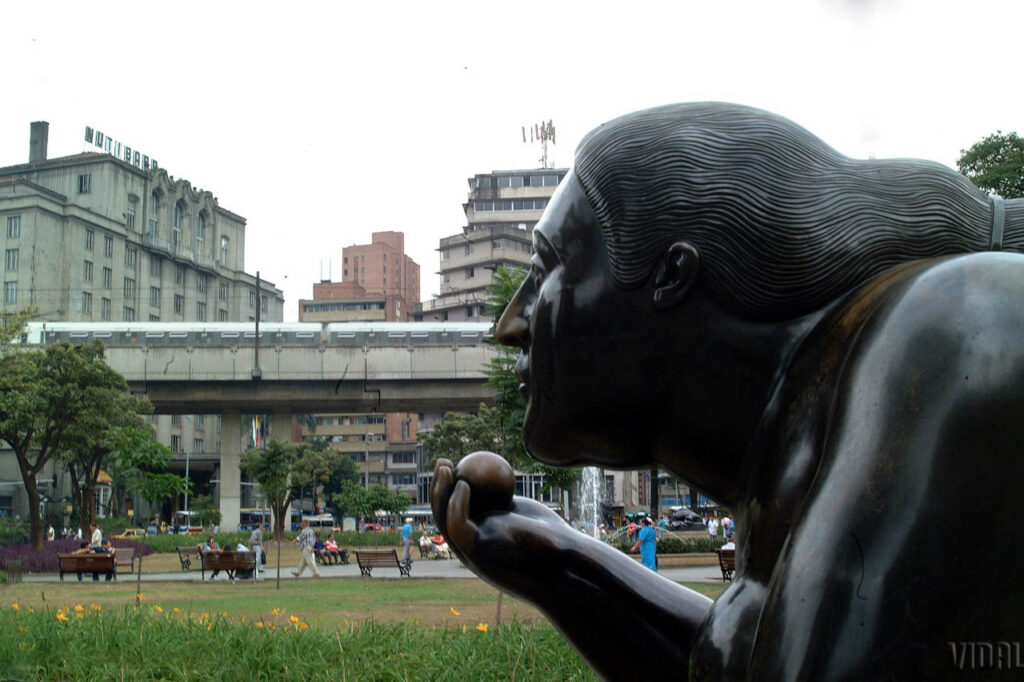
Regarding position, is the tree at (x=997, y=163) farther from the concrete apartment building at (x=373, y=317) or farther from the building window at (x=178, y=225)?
the building window at (x=178, y=225)

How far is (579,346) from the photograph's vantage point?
109 cm

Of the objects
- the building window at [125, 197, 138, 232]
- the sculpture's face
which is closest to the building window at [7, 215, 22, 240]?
the building window at [125, 197, 138, 232]

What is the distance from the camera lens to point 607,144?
1080mm

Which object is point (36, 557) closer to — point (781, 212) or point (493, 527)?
point (493, 527)

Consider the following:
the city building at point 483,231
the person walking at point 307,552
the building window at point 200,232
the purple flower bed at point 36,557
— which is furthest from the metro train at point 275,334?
the city building at point 483,231

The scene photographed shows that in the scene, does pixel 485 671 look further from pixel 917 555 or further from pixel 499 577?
pixel 917 555

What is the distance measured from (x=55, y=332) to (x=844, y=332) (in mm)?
52348

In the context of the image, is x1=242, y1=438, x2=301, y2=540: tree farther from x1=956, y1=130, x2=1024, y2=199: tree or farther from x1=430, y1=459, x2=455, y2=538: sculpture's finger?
x1=430, y1=459, x2=455, y2=538: sculpture's finger

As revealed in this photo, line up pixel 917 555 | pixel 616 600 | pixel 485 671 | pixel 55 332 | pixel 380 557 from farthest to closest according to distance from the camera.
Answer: pixel 55 332 < pixel 380 557 < pixel 485 671 < pixel 616 600 < pixel 917 555

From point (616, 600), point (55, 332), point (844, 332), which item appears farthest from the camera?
point (55, 332)

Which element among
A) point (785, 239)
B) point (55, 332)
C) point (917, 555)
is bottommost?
point (917, 555)

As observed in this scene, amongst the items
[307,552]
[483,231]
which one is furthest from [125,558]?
[483,231]

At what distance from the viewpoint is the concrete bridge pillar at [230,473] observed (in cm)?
5109

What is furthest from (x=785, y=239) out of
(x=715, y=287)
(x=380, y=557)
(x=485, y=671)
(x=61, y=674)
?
(x=380, y=557)
